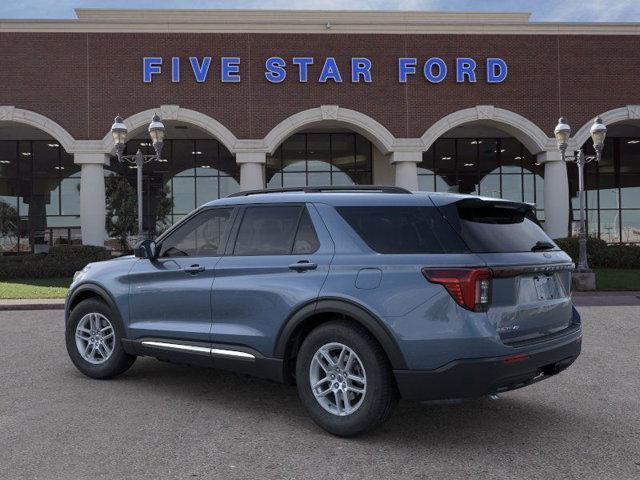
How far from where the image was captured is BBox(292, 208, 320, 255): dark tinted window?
15.1ft

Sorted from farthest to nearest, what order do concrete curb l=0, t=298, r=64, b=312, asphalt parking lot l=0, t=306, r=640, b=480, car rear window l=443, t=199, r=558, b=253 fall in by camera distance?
concrete curb l=0, t=298, r=64, b=312, car rear window l=443, t=199, r=558, b=253, asphalt parking lot l=0, t=306, r=640, b=480

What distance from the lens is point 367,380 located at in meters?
4.10

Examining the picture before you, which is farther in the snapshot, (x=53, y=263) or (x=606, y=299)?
(x=53, y=263)

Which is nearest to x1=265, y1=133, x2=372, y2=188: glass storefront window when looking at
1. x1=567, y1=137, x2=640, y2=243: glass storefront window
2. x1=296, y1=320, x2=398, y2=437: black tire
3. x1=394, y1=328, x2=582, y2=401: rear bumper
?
x1=567, y1=137, x2=640, y2=243: glass storefront window

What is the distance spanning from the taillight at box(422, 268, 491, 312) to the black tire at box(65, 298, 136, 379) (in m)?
3.47

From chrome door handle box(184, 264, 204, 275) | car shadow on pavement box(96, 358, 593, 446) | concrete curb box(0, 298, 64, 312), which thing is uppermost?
chrome door handle box(184, 264, 204, 275)

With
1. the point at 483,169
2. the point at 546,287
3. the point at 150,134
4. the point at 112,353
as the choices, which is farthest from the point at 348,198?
the point at 483,169

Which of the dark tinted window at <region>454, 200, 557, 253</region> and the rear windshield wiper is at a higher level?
the dark tinted window at <region>454, 200, 557, 253</region>

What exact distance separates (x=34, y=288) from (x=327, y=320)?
14.9 meters

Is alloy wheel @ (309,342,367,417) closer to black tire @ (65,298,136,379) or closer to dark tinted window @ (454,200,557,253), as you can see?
dark tinted window @ (454,200,557,253)

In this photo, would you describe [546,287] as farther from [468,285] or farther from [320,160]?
[320,160]

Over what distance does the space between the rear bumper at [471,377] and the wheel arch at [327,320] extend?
0.51 ft

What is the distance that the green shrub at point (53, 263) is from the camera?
2002 centimetres

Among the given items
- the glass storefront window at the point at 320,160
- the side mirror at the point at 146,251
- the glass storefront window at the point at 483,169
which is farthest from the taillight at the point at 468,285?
the glass storefront window at the point at 483,169
